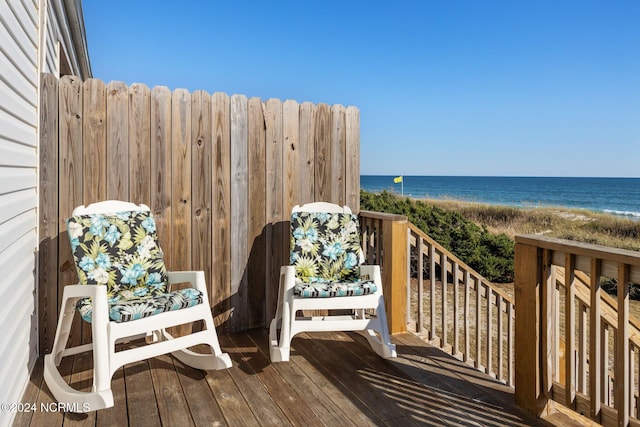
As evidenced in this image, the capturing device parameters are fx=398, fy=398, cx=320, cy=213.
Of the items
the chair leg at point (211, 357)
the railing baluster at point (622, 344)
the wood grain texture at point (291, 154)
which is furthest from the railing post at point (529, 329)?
the wood grain texture at point (291, 154)

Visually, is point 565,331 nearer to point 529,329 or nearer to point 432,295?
point 529,329

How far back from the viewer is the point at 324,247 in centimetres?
299

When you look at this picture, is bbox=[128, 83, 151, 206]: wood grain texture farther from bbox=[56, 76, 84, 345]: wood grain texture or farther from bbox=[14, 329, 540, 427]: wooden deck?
bbox=[14, 329, 540, 427]: wooden deck

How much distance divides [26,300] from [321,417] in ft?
5.81

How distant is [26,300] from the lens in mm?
2252

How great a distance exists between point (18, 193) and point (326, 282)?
1.85m

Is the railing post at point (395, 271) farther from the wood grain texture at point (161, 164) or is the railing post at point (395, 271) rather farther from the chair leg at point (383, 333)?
the wood grain texture at point (161, 164)

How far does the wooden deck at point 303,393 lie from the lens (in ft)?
6.12

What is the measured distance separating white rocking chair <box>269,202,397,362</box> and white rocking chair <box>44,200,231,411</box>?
0.50 meters

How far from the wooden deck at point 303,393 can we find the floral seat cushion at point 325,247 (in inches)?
21.1

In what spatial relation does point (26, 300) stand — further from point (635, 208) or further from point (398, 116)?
point (635, 208)

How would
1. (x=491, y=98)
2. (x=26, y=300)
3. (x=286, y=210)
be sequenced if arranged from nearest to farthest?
(x=26, y=300) < (x=286, y=210) < (x=491, y=98)

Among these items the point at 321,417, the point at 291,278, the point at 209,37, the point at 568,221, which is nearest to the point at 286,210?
the point at 291,278

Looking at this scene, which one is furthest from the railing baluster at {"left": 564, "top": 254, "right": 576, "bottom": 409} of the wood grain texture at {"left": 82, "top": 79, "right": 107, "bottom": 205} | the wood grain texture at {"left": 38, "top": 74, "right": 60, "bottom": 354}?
the wood grain texture at {"left": 38, "top": 74, "right": 60, "bottom": 354}
